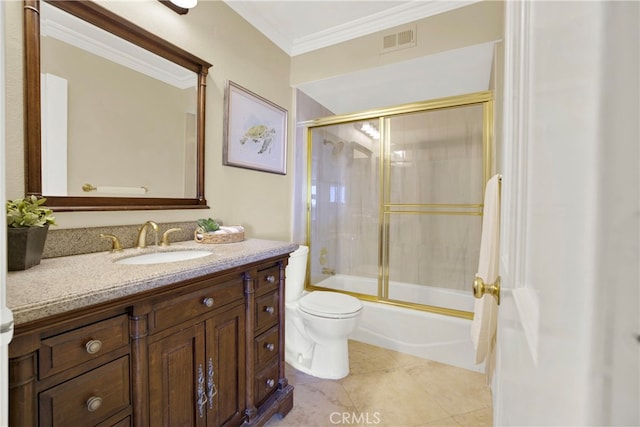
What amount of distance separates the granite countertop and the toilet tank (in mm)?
786

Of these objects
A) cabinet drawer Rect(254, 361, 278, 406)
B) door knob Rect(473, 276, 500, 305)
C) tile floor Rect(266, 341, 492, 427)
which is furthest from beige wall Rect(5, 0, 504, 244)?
door knob Rect(473, 276, 500, 305)

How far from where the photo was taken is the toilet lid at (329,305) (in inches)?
73.7

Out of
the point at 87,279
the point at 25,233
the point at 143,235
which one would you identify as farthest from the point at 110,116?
the point at 87,279

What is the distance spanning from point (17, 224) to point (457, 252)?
311 centimetres

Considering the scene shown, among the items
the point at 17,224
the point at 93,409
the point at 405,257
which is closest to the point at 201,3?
the point at 17,224

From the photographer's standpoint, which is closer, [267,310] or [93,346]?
[93,346]

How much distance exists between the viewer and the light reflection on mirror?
47.2 inches

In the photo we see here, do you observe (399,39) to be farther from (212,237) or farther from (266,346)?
(266,346)

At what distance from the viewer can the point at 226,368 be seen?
1.25m

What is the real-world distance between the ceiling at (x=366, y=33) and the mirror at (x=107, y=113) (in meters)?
0.87

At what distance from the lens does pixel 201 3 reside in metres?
1.82

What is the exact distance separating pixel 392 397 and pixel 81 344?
1.68m

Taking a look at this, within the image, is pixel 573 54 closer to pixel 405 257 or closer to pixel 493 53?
pixel 493 53

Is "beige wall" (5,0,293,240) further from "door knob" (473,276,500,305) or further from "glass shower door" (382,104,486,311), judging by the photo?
"door knob" (473,276,500,305)
